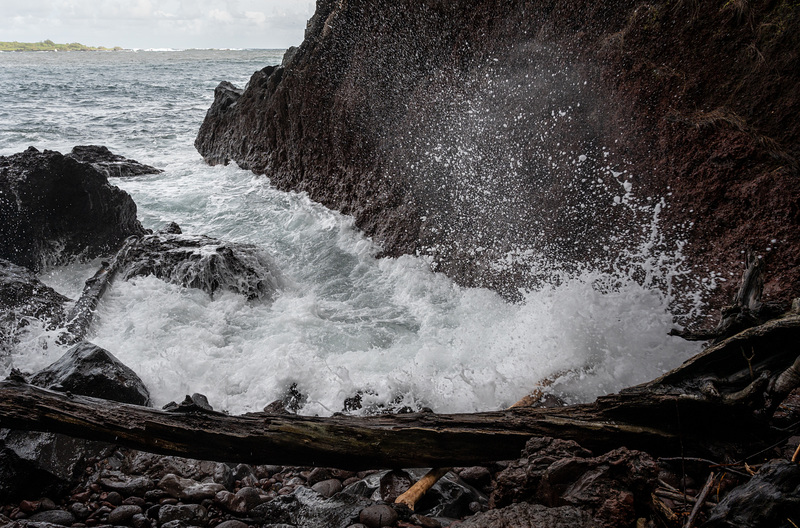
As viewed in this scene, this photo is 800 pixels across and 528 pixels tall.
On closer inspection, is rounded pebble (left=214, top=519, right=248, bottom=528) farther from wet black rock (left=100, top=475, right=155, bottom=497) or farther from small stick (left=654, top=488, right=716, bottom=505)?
small stick (left=654, top=488, right=716, bottom=505)

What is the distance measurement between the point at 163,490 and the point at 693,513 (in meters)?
2.43

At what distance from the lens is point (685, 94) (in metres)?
3.86

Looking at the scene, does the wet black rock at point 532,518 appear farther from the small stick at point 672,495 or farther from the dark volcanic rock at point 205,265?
the dark volcanic rock at point 205,265

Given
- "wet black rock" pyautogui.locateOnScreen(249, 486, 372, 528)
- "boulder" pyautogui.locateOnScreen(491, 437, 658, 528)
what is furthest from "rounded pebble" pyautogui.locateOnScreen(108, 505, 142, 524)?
"boulder" pyautogui.locateOnScreen(491, 437, 658, 528)

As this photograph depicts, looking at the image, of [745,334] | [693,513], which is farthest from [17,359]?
[745,334]

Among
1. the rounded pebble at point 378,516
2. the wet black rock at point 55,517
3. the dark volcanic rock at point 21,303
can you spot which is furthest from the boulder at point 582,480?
the dark volcanic rock at point 21,303

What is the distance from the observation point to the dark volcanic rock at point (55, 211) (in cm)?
580

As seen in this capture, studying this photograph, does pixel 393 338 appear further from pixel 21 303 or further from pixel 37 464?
pixel 21 303

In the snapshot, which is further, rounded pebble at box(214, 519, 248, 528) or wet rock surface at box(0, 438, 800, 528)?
rounded pebble at box(214, 519, 248, 528)

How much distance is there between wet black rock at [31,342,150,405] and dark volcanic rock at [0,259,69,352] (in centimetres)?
110

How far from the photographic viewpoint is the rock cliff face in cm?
354

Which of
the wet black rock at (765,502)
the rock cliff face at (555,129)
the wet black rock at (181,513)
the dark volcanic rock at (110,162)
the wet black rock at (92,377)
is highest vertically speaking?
the rock cliff face at (555,129)

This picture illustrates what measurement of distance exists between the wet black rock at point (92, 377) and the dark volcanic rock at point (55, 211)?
3.33 metres

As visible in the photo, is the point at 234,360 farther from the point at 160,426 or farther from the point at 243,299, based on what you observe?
the point at 160,426
